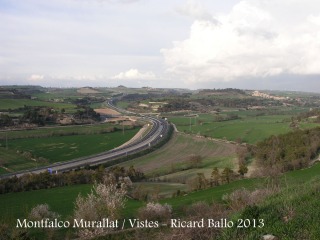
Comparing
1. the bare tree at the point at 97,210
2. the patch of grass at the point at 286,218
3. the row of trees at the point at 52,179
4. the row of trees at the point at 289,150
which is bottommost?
the row of trees at the point at 52,179

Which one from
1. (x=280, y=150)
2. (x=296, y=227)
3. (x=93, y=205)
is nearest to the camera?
(x=296, y=227)

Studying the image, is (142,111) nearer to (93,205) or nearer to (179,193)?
(179,193)

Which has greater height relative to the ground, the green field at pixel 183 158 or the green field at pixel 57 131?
the green field at pixel 57 131

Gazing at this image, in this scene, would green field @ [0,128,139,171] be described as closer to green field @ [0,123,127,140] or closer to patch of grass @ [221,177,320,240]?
green field @ [0,123,127,140]

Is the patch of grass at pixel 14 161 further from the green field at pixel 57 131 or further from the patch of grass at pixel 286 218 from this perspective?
the patch of grass at pixel 286 218

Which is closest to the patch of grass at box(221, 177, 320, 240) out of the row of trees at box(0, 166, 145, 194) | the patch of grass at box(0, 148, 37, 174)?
the row of trees at box(0, 166, 145, 194)

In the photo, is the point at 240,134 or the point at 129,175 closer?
the point at 129,175

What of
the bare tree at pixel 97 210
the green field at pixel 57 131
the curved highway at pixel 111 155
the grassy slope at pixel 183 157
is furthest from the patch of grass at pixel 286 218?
the green field at pixel 57 131

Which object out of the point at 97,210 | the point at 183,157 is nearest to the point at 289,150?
the point at 183,157

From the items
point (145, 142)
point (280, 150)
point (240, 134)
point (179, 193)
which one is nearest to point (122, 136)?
point (145, 142)

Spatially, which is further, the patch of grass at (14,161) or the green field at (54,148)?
the green field at (54,148)
